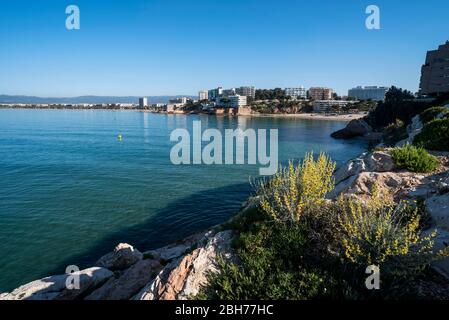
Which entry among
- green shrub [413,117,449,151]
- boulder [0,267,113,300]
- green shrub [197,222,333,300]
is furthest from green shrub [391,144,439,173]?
boulder [0,267,113,300]

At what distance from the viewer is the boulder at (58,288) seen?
Result: 1037 centimetres

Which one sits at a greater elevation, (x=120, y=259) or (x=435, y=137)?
(x=435, y=137)

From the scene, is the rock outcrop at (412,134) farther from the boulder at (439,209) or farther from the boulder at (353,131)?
the boulder at (353,131)

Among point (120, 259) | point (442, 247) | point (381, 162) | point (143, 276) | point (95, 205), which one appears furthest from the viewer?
point (95, 205)

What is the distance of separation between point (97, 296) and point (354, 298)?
28.9ft

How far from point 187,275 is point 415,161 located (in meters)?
10.6

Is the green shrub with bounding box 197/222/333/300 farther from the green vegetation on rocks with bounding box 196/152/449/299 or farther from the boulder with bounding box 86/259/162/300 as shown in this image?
the boulder with bounding box 86/259/162/300

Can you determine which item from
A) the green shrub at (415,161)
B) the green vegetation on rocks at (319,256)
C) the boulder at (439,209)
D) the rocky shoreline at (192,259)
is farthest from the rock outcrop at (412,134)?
the green vegetation on rocks at (319,256)

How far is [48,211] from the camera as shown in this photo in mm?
20438

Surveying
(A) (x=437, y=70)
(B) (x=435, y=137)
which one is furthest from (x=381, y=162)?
(A) (x=437, y=70)

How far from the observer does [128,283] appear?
1042 cm

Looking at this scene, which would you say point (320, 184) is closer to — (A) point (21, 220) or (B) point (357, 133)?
(A) point (21, 220)

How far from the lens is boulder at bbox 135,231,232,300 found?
6.82 m

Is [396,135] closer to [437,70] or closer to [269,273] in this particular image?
[437,70]
